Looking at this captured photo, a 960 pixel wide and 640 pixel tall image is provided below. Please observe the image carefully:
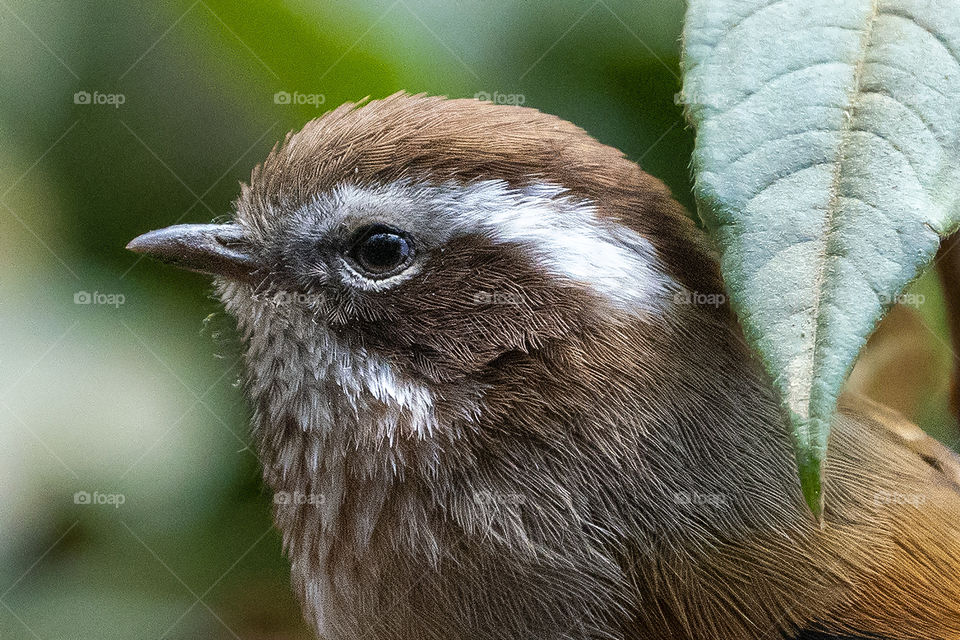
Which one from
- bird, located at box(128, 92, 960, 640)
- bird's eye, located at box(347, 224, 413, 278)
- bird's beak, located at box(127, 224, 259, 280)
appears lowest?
bird, located at box(128, 92, 960, 640)

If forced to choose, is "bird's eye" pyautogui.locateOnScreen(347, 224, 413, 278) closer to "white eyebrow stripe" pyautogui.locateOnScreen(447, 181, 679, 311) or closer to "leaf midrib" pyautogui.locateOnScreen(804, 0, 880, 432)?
"white eyebrow stripe" pyautogui.locateOnScreen(447, 181, 679, 311)

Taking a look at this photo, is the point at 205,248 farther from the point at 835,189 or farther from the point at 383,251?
the point at 835,189

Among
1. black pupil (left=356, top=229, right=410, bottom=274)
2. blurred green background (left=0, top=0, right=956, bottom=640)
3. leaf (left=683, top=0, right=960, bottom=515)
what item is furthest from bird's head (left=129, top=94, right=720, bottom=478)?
blurred green background (left=0, top=0, right=956, bottom=640)

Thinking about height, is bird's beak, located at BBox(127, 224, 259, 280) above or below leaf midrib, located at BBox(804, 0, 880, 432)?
above

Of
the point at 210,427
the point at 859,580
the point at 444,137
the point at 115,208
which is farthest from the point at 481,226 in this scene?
the point at 115,208

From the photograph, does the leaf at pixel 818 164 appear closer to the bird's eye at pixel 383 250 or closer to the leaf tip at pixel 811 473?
the leaf tip at pixel 811 473

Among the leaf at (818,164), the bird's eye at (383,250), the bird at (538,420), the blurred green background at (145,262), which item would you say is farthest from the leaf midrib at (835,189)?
the blurred green background at (145,262)

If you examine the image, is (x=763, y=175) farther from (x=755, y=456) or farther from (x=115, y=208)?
(x=115, y=208)

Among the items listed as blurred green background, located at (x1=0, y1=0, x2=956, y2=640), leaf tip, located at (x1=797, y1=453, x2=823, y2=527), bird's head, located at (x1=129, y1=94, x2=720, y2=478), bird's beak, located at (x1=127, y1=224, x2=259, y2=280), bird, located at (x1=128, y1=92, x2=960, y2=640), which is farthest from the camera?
blurred green background, located at (x1=0, y1=0, x2=956, y2=640)

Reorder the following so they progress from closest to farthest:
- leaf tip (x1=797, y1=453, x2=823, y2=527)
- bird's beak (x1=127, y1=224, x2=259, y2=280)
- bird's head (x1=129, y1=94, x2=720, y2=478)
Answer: leaf tip (x1=797, y1=453, x2=823, y2=527)
bird's head (x1=129, y1=94, x2=720, y2=478)
bird's beak (x1=127, y1=224, x2=259, y2=280)
